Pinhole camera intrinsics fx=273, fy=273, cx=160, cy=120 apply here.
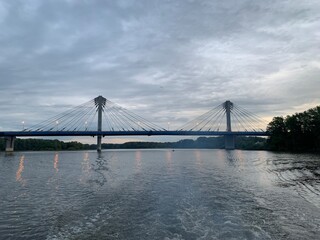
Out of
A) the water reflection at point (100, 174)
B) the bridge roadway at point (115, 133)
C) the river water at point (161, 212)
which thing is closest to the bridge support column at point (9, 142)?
the bridge roadway at point (115, 133)

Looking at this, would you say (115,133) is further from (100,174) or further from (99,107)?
(100,174)

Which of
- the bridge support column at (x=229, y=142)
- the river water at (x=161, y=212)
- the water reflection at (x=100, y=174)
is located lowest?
the river water at (x=161, y=212)

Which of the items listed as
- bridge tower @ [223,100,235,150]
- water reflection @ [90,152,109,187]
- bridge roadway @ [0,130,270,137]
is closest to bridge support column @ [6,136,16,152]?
bridge roadway @ [0,130,270,137]

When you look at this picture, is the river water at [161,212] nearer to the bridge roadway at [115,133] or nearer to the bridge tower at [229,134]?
the bridge roadway at [115,133]

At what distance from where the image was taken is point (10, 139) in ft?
361

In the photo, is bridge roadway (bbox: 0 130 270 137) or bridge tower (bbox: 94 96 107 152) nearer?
bridge roadway (bbox: 0 130 270 137)

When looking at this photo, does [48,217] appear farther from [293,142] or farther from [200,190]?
[293,142]

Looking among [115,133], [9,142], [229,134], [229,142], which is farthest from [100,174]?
[9,142]

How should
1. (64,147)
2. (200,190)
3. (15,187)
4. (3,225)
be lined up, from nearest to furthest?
(3,225) < (200,190) < (15,187) < (64,147)

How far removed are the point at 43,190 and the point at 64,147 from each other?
167m

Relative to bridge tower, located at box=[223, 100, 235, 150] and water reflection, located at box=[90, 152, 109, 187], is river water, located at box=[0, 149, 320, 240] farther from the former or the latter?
bridge tower, located at box=[223, 100, 235, 150]

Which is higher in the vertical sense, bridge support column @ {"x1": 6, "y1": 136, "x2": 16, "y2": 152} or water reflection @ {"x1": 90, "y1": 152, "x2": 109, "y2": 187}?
bridge support column @ {"x1": 6, "y1": 136, "x2": 16, "y2": 152}

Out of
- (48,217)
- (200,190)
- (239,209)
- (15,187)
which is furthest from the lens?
(15,187)

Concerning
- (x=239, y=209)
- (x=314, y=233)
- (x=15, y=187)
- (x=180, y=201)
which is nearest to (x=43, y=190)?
(x=15, y=187)
